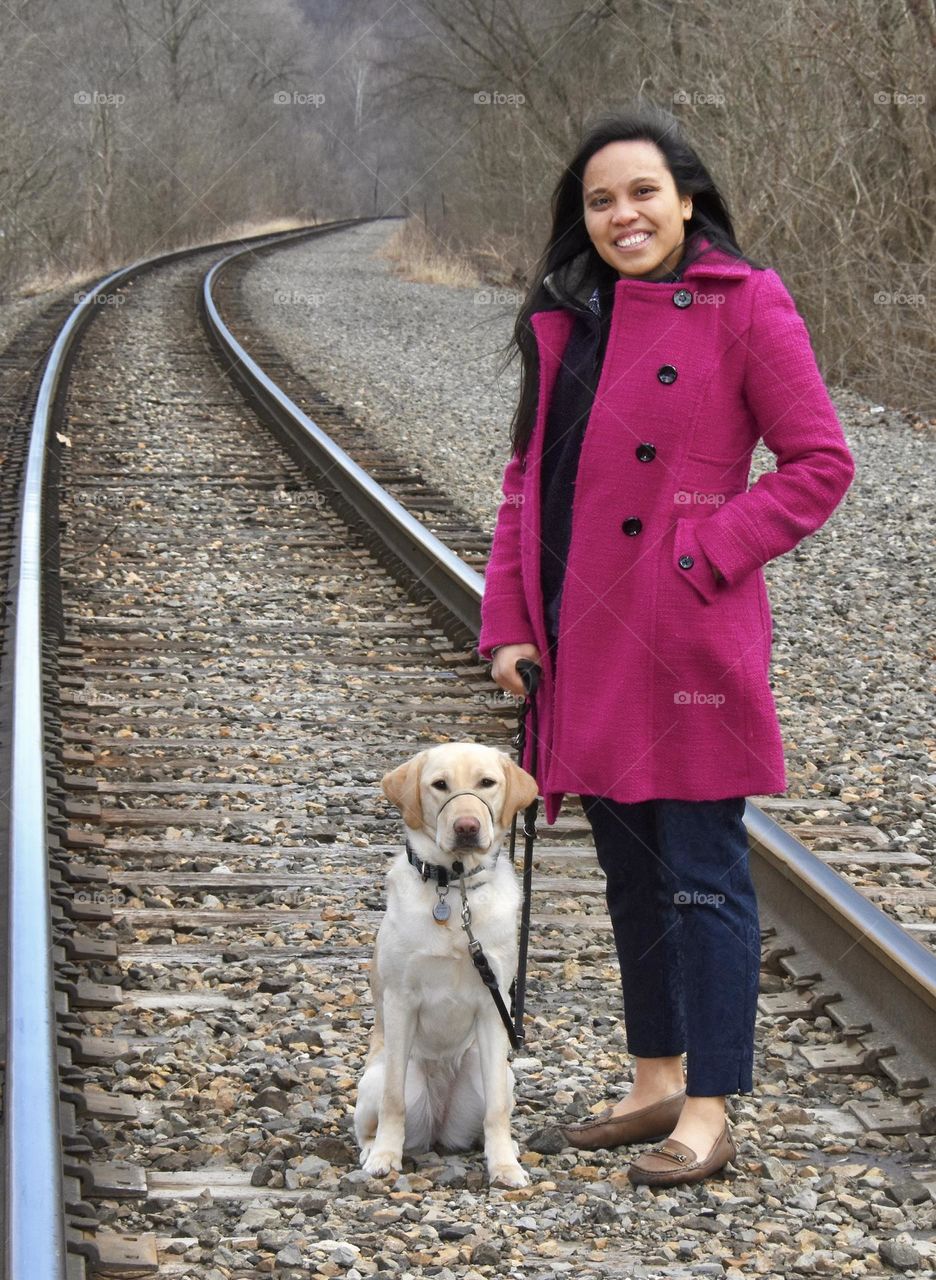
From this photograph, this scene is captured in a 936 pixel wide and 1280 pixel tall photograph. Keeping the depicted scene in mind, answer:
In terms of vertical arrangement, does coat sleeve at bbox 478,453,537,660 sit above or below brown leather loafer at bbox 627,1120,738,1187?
above

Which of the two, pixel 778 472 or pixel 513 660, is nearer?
pixel 778 472

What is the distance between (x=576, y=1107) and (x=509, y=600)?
1028mm

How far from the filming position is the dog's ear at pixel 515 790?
10.5 ft

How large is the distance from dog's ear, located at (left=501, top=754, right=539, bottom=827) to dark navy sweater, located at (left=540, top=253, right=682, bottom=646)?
26 centimetres

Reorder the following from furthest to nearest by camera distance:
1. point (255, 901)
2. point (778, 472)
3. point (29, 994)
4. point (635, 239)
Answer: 1. point (255, 901)
2. point (29, 994)
3. point (635, 239)
4. point (778, 472)

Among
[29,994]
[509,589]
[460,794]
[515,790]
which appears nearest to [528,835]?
[515,790]

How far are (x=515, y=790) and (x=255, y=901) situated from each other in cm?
150

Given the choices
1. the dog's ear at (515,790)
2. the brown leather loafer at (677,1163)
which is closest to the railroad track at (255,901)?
the brown leather loafer at (677,1163)

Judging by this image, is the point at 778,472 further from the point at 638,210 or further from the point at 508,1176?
the point at 508,1176

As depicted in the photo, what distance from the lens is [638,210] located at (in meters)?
3.08

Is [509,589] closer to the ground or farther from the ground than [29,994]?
farther from the ground

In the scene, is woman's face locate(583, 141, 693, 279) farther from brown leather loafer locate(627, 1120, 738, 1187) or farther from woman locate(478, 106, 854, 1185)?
brown leather loafer locate(627, 1120, 738, 1187)

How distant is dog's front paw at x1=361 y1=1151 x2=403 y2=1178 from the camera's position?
3.17 metres

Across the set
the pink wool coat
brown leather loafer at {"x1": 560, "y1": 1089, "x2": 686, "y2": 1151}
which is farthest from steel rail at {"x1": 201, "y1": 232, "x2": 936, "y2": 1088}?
the pink wool coat
